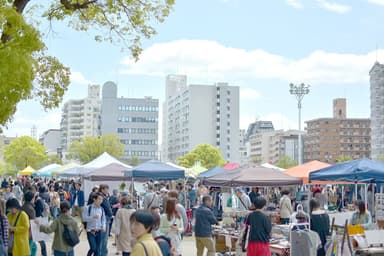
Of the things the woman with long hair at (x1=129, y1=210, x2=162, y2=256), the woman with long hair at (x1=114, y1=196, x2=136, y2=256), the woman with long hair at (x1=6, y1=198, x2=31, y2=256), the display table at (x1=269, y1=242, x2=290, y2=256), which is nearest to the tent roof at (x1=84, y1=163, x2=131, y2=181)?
the woman with long hair at (x1=114, y1=196, x2=136, y2=256)

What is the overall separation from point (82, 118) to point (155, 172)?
12278cm

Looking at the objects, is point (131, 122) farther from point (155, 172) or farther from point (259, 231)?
point (259, 231)

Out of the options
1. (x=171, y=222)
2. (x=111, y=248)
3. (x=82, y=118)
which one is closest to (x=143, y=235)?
(x=171, y=222)

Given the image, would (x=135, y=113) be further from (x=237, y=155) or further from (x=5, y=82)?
(x=5, y=82)

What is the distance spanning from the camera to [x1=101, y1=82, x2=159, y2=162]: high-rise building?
398 feet

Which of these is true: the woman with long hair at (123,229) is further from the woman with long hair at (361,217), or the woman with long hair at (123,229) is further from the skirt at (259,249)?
the woman with long hair at (361,217)

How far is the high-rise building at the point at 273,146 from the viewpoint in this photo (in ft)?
440

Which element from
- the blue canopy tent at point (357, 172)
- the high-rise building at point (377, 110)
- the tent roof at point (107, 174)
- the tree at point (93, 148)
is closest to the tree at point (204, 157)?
the tree at point (93, 148)

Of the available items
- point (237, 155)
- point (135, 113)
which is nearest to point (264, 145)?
point (237, 155)

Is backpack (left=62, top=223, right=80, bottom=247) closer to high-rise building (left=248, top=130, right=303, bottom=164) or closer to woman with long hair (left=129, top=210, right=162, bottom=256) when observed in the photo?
woman with long hair (left=129, top=210, right=162, bottom=256)

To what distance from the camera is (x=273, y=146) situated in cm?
14138

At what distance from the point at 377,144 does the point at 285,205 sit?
306ft

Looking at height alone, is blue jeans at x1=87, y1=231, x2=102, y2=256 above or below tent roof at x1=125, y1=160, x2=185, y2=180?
below

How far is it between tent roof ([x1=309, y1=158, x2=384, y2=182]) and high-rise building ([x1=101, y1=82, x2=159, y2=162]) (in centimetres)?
10785
